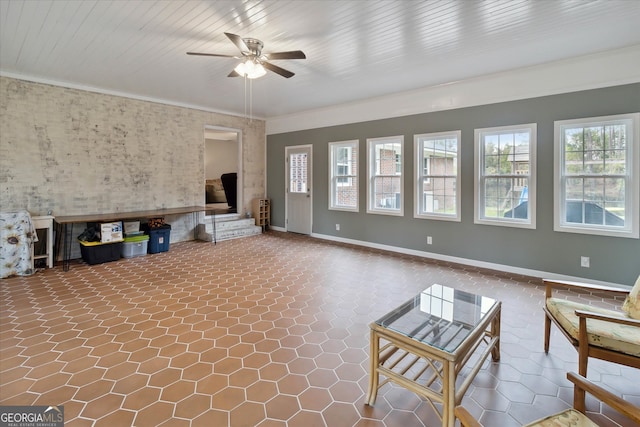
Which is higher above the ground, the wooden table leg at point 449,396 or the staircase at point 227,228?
the staircase at point 227,228

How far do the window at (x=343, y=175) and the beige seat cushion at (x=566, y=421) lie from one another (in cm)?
534

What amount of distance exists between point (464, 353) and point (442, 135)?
4337 mm

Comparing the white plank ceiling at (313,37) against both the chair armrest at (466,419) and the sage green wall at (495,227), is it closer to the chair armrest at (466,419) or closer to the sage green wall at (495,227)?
the sage green wall at (495,227)

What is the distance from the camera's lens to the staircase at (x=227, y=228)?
7.04 m

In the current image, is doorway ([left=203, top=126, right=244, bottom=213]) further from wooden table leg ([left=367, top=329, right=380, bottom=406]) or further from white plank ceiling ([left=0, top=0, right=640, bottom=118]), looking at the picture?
wooden table leg ([left=367, top=329, right=380, bottom=406])

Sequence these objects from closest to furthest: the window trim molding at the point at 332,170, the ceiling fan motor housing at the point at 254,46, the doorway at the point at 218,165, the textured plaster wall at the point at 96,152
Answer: the ceiling fan motor housing at the point at 254,46
the textured plaster wall at the point at 96,152
the window trim molding at the point at 332,170
the doorway at the point at 218,165

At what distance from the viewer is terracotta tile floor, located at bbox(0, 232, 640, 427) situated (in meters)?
1.91

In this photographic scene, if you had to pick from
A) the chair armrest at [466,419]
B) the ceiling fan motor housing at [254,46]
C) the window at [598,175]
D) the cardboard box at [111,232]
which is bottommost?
the chair armrest at [466,419]

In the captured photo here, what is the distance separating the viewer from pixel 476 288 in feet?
13.3

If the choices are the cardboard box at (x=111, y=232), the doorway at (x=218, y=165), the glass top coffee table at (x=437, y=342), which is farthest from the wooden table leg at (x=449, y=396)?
the doorway at (x=218, y=165)

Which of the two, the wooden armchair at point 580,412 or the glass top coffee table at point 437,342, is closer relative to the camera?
the wooden armchair at point 580,412

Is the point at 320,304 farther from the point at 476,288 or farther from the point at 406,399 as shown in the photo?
the point at 476,288

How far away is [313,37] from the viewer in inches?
139

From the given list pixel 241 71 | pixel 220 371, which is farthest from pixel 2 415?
pixel 241 71
